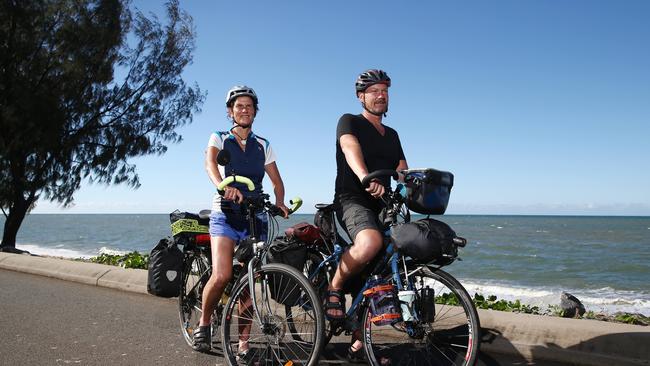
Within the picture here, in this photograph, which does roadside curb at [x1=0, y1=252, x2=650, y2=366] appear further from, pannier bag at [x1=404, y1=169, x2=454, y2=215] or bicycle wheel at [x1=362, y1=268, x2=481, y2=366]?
pannier bag at [x1=404, y1=169, x2=454, y2=215]

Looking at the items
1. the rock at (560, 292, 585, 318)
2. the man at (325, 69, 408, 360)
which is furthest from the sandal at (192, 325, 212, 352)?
the rock at (560, 292, 585, 318)

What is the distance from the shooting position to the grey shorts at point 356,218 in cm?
369

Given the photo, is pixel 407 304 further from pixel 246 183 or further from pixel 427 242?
pixel 246 183

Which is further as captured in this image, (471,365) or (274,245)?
(274,245)

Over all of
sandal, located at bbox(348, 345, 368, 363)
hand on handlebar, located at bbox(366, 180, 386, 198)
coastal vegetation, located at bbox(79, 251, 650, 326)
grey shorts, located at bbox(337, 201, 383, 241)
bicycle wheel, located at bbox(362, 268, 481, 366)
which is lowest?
sandal, located at bbox(348, 345, 368, 363)

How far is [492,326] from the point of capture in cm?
462

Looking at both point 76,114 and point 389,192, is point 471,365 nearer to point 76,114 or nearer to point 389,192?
point 389,192

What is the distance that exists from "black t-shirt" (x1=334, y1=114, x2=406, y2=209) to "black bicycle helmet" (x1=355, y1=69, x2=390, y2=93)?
231 mm

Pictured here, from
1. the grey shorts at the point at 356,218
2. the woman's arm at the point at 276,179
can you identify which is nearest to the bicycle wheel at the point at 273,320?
the grey shorts at the point at 356,218

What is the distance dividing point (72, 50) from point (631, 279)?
2461 centimetres

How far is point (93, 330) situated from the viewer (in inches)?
211

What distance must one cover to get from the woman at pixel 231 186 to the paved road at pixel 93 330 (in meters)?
0.48

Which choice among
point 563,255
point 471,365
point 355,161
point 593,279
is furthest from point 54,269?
point 563,255

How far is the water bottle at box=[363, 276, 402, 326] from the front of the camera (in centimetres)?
342
